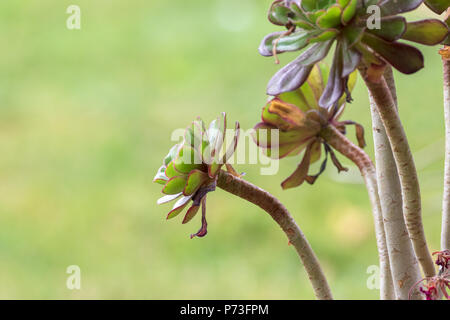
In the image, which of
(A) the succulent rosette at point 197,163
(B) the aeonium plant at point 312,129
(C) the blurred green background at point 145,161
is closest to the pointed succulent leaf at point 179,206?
(A) the succulent rosette at point 197,163

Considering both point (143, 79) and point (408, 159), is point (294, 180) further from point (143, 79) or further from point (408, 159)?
point (143, 79)

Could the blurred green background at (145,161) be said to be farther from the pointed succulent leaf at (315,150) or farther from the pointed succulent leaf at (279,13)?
the pointed succulent leaf at (279,13)

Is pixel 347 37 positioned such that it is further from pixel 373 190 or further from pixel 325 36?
pixel 373 190

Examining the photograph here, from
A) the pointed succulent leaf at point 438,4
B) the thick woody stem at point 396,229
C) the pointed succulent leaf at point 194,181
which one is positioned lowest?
the thick woody stem at point 396,229

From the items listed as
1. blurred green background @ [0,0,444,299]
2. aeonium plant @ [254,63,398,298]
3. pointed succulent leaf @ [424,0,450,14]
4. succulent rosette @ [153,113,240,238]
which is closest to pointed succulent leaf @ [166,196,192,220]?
succulent rosette @ [153,113,240,238]

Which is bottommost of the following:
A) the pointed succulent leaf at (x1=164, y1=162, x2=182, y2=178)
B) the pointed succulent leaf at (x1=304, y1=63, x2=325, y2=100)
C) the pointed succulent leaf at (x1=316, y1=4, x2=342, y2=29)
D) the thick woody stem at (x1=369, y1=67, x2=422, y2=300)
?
the thick woody stem at (x1=369, y1=67, x2=422, y2=300)

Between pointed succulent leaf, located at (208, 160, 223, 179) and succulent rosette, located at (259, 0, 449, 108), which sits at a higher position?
succulent rosette, located at (259, 0, 449, 108)

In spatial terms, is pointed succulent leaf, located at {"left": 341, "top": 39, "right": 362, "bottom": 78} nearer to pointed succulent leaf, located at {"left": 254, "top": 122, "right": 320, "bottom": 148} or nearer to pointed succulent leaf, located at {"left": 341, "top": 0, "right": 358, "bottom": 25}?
pointed succulent leaf, located at {"left": 341, "top": 0, "right": 358, "bottom": 25}
